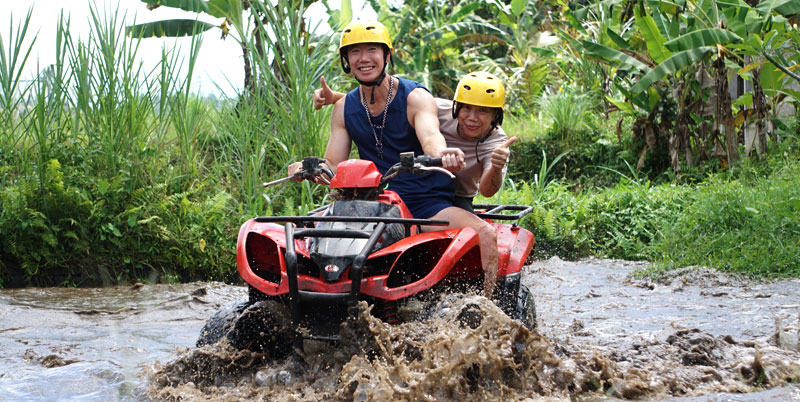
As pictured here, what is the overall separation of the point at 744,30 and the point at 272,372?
295 inches

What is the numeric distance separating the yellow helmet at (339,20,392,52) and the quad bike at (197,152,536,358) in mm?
721

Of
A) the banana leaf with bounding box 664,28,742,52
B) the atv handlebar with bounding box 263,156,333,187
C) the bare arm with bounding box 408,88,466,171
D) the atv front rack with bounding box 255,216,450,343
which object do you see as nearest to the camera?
the atv front rack with bounding box 255,216,450,343

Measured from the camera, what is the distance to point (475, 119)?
4.48 metres

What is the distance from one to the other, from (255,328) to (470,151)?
1.56m

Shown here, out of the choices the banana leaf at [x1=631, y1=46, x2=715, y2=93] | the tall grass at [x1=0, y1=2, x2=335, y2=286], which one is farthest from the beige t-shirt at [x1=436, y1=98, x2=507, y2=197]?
the banana leaf at [x1=631, y1=46, x2=715, y2=93]

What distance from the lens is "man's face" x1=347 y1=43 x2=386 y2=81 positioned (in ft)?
14.4

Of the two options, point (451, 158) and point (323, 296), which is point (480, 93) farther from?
point (323, 296)

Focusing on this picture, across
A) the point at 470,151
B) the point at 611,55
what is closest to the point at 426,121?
the point at 470,151

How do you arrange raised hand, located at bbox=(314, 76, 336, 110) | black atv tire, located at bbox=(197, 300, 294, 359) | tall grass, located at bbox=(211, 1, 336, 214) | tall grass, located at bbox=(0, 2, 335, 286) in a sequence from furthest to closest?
tall grass, located at bbox=(211, 1, 336, 214) → tall grass, located at bbox=(0, 2, 335, 286) → raised hand, located at bbox=(314, 76, 336, 110) → black atv tire, located at bbox=(197, 300, 294, 359)

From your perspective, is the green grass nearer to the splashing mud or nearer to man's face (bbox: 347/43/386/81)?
the splashing mud

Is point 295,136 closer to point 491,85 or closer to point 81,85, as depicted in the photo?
point 81,85

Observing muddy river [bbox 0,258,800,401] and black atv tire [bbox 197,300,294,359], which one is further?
black atv tire [bbox 197,300,294,359]

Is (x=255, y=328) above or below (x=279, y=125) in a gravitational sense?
below

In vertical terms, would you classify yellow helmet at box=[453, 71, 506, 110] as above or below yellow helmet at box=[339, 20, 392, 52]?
below
